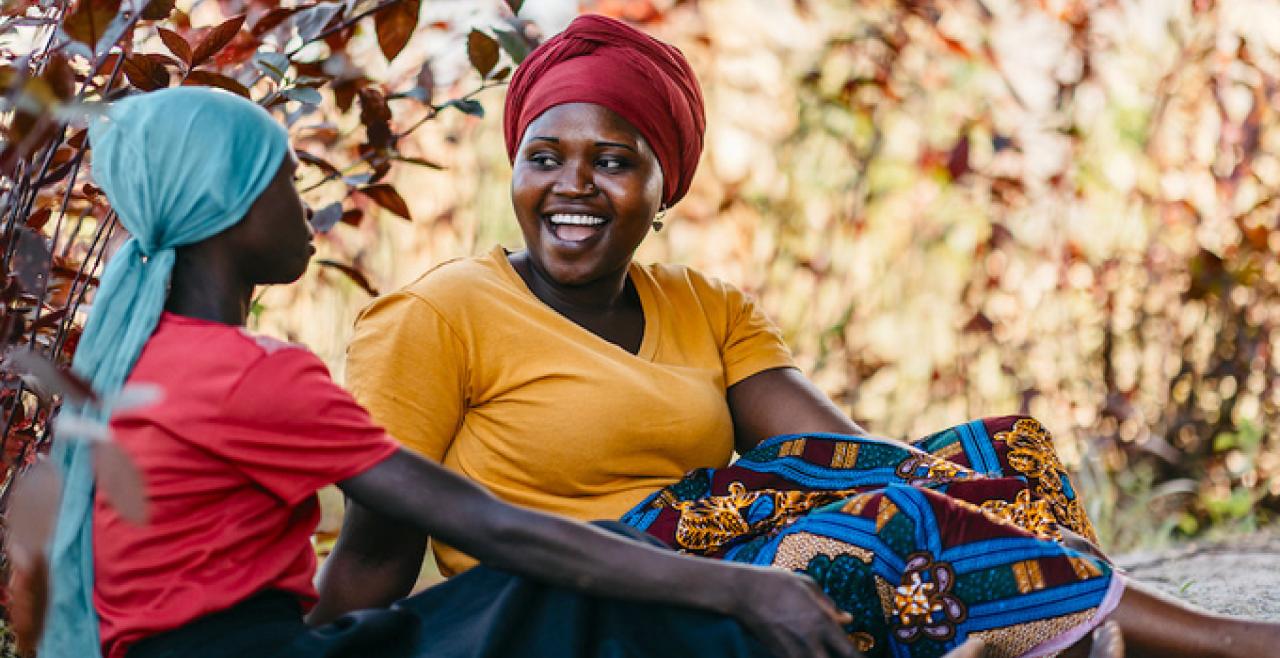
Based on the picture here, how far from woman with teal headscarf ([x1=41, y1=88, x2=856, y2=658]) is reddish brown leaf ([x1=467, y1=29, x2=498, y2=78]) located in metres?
0.70

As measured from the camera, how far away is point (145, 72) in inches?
86.6

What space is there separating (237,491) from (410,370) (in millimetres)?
544

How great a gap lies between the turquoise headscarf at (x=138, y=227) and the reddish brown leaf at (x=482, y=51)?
76 cm

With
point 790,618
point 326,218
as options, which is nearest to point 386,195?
point 326,218

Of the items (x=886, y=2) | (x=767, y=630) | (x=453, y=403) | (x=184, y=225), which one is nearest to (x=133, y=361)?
(x=184, y=225)

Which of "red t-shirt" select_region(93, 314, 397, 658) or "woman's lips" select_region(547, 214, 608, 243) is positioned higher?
"woman's lips" select_region(547, 214, 608, 243)

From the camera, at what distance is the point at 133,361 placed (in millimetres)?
1851

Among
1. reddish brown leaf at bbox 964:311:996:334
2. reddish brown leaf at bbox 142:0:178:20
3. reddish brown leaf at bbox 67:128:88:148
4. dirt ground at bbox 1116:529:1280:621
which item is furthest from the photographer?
reddish brown leaf at bbox 964:311:996:334

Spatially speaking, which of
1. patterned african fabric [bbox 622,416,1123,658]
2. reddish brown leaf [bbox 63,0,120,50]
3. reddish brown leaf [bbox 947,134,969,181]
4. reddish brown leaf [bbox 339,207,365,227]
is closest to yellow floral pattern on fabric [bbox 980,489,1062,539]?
patterned african fabric [bbox 622,416,1123,658]

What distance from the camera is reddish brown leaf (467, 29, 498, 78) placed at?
102 inches

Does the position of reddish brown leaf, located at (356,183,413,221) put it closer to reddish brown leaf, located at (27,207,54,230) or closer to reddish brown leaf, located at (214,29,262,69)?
reddish brown leaf, located at (214,29,262,69)

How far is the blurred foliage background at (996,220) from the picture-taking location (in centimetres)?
475

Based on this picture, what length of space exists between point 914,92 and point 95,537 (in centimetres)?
369

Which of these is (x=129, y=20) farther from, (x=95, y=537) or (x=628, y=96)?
(x=628, y=96)
